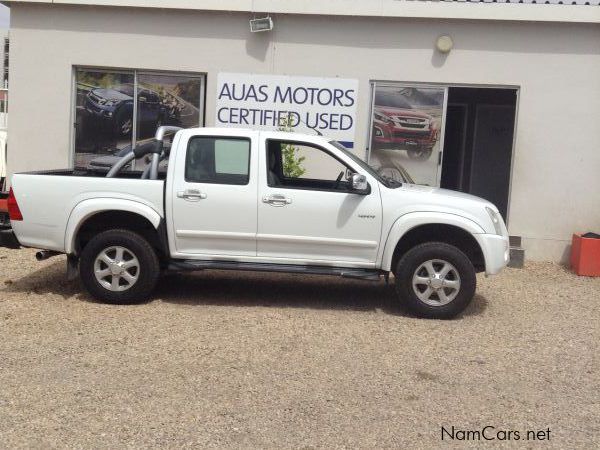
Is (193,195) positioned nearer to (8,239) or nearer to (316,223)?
(316,223)

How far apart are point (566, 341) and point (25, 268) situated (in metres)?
6.37

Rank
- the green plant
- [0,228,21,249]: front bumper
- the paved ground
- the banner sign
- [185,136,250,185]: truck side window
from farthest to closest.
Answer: the banner sign, the green plant, [0,228,21,249]: front bumper, [185,136,250,185]: truck side window, the paved ground

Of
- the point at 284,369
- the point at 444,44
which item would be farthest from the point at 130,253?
the point at 444,44

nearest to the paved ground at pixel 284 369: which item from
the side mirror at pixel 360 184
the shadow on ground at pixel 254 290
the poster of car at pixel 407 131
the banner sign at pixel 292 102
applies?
the shadow on ground at pixel 254 290

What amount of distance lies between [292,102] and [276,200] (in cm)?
423

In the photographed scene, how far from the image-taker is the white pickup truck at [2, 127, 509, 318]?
7.22 metres

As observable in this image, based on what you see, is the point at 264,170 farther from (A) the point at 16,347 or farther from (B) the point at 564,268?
(B) the point at 564,268

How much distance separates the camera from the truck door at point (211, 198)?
23.8 feet

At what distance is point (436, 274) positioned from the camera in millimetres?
7211

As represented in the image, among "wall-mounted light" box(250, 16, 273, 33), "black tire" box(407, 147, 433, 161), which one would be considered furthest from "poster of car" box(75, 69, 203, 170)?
"black tire" box(407, 147, 433, 161)

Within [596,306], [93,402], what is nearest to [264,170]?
[93,402]

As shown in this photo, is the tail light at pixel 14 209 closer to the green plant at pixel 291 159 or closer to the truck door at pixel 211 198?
the truck door at pixel 211 198

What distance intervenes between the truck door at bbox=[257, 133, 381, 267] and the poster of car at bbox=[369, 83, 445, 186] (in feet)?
13.1

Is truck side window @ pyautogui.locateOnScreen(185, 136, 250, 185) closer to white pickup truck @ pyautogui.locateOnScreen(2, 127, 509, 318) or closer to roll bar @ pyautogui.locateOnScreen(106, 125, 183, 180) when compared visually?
white pickup truck @ pyautogui.locateOnScreen(2, 127, 509, 318)
